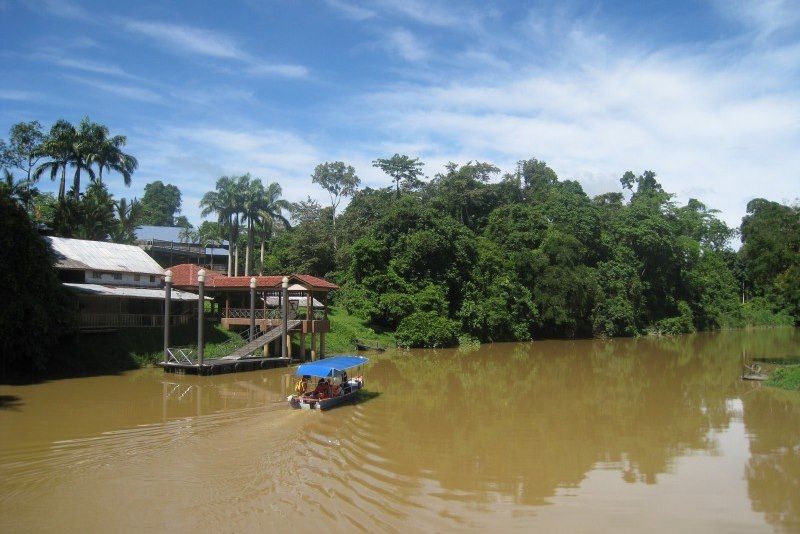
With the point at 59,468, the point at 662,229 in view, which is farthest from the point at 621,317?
the point at 59,468

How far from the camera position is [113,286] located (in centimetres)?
3000

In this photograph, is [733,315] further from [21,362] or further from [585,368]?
[21,362]

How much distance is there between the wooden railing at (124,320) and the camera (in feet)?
90.6

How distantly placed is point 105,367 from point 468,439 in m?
17.9

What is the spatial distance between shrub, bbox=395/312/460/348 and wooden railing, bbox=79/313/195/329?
14.8 m

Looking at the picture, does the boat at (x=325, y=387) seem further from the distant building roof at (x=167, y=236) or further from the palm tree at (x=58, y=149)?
the distant building roof at (x=167, y=236)

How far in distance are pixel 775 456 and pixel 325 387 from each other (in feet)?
41.7

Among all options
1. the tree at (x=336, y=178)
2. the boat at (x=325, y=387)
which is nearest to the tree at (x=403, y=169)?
the tree at (x=336, y=178)

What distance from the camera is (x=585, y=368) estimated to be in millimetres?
33594

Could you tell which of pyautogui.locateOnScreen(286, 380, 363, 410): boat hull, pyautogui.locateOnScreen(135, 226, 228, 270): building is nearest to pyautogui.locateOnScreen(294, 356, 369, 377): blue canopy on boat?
pyautogui.locateOnScreen(286, 380, 363, 410): boat hull

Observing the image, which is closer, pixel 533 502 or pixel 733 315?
pixel 533 502

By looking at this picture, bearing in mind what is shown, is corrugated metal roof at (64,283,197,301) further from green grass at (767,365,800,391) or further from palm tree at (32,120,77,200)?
green grass at (767,365,800,391)

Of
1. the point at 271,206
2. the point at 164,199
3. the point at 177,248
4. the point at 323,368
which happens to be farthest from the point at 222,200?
the point at 164,199

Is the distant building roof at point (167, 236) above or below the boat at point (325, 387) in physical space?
above
